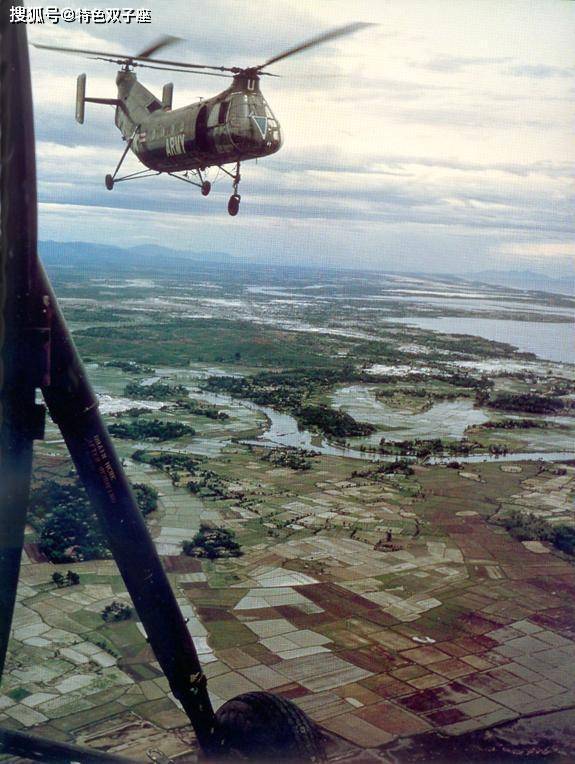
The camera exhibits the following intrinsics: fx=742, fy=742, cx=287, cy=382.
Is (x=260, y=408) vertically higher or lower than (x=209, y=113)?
lower

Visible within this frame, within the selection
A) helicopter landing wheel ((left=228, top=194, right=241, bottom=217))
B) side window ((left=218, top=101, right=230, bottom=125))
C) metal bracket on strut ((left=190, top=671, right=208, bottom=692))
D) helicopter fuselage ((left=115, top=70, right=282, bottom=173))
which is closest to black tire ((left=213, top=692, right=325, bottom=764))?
metal bracket on strut ((left=190, top=671, right=208, bottom=692))

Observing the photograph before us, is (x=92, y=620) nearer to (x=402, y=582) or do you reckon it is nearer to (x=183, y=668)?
(x=402, y=582)

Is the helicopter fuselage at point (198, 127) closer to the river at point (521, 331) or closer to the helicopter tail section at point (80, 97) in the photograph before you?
the helicopter tail section at point (80, 97)

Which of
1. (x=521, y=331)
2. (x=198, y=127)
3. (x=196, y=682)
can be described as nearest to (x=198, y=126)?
(x=198, y=127)

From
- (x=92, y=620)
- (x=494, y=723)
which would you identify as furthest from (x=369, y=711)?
(x=92, y=620)

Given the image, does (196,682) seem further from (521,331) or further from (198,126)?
(521,331)

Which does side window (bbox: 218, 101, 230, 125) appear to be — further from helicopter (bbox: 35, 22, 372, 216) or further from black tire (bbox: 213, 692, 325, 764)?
black tire (bbox: 213, 692, 325, 764)
